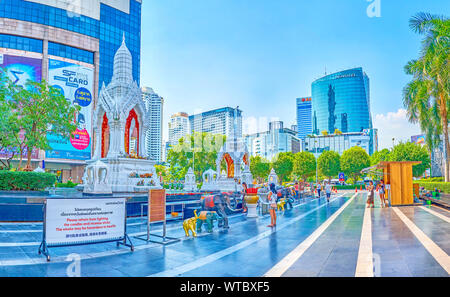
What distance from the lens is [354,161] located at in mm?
66062

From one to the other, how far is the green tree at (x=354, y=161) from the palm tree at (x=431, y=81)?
29353 millimetres

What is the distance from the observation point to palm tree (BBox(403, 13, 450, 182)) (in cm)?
1885

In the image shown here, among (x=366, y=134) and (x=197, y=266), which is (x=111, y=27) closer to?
(x=197, y=266)

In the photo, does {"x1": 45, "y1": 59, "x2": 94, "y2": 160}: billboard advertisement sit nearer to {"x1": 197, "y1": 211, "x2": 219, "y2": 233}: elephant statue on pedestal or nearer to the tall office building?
the tall office building

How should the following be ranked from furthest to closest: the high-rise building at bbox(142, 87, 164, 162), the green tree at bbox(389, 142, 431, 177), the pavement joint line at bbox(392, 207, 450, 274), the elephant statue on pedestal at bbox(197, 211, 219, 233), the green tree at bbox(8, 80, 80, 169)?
the high-rise building at bbox(142, 87, 164, 162) < the green tree at bbox(389, 142, 431, 177) < the green tree at bbox(8, 80, 80, 169) < the elephant statue on pedestal at bbox(197, 211, 219, 233) < the pavement joint line at bbox(392, 207, 450, 274)

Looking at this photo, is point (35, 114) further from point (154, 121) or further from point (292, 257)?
point (154, 121)

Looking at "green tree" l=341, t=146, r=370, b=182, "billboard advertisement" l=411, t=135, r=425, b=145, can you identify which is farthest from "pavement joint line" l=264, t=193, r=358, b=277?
"billboard advertisement" l=411, t=135, r=425, b=145

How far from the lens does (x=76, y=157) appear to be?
54531 millimetres

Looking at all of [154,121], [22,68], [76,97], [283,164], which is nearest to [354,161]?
[283,164]

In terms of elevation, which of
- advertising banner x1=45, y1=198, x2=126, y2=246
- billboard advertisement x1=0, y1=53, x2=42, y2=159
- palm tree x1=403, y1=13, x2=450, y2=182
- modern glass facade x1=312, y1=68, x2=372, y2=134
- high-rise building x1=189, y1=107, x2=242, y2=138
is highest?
modern glass facade x1=312, y1=68, x2=372, y2=134

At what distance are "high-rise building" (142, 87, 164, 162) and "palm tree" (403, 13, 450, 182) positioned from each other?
3514 inches

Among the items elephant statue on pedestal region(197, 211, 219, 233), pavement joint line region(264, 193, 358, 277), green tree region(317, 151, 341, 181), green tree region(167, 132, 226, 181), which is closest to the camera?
pavement joint line region(264, 193, 358, 277)

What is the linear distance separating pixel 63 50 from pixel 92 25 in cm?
864
